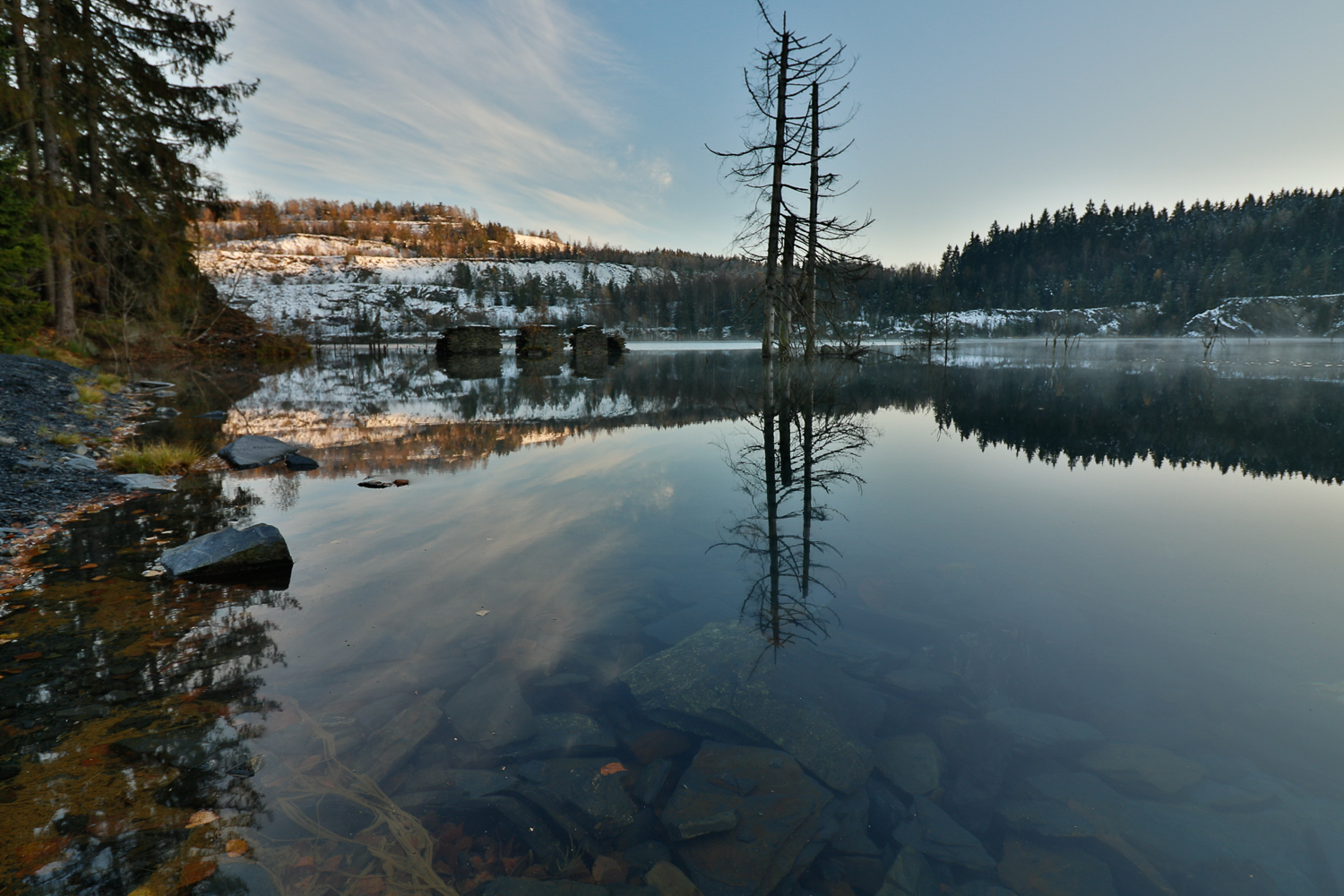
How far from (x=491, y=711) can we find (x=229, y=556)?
299 centimetres

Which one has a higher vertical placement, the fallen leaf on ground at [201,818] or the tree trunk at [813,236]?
the tree trunk at [813,236]

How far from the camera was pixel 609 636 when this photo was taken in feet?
11.1

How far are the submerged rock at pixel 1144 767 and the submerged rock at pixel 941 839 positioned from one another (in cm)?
70

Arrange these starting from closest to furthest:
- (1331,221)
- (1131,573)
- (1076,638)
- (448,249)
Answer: (1076,638), (1131,573), (1331,221), (448,249)

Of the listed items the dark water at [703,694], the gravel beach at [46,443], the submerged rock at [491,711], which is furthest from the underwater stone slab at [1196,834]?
the gravel beach at [46,443]

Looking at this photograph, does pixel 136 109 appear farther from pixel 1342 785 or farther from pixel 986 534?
pixel 1342 785

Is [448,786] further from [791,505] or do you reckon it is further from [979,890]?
[791,505]

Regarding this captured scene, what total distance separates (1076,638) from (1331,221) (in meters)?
163

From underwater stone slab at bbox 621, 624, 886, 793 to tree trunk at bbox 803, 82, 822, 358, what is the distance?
15.4 m

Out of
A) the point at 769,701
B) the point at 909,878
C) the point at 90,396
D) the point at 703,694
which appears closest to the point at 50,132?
Answer: the point at 90,396

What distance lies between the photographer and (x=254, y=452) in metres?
8.05

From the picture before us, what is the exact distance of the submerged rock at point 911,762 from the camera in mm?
2223

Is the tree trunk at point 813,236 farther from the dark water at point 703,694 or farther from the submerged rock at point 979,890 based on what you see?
the submerged rock at point 979,890

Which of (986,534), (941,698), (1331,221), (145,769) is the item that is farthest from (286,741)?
(1331,221)
